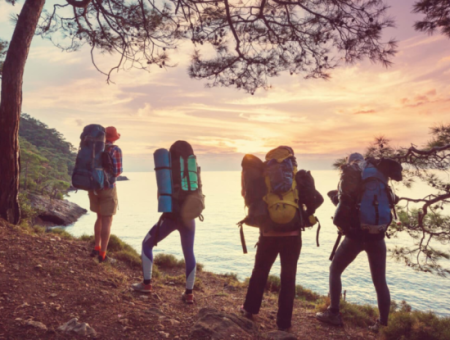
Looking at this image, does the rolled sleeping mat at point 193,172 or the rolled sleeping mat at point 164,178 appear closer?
the rolled sleeping mat at point 164,178

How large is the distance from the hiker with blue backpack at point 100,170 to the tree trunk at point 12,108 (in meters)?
1.91

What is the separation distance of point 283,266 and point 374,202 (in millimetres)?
1328

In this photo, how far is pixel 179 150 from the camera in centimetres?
374

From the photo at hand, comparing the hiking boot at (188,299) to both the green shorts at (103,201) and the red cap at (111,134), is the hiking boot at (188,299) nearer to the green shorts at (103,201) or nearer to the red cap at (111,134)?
the green shorts at (103,201)

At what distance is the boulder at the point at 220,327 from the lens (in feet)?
9.46

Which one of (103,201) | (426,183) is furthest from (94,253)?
(426,183)

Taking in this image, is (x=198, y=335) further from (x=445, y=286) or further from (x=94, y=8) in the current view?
(x=445, y=286)

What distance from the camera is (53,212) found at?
3116 centimetres

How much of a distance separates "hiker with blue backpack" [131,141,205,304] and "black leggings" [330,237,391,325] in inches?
72.3

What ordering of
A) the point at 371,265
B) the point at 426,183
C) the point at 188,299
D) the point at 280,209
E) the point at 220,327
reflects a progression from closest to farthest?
1. the point at 220,327
2. the point at 280,209
3. the point at 371,265
4. the point at 188,299
5. the point at 426,183

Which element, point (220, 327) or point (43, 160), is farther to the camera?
point (43, 160)

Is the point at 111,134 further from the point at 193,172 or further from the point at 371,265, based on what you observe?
the point at 371,265

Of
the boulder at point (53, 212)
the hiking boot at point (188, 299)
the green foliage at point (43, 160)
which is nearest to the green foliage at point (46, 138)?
the green foliage at point (43, 160)

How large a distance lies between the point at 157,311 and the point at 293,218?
181 centimetres
